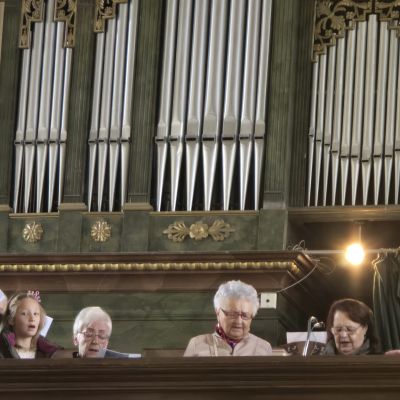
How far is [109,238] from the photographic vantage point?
12992 mm

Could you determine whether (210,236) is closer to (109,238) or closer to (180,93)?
(109,238)

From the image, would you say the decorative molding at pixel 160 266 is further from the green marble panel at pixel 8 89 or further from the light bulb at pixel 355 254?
the green marble panel at pixel 8 89

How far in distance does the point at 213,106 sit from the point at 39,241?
67.2 inches

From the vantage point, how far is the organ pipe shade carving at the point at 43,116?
13391 mm

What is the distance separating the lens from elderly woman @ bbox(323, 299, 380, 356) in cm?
938

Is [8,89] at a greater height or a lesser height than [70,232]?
greater

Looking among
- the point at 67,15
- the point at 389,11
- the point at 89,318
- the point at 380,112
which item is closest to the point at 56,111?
the point at 67,15

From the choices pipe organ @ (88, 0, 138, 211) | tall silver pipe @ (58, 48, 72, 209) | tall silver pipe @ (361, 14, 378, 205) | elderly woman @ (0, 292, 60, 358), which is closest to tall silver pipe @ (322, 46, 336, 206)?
tall silver pipe @ (361, 14, 378, 205)

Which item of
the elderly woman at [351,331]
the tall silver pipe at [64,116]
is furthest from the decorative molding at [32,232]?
the elderly woman at [351,331]

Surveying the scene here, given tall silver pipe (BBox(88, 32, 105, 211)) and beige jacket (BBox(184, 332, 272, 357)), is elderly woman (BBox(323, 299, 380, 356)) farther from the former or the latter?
tall silver pipe (BBox(88, 32, 105, 211))

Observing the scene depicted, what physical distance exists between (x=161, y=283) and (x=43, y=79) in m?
2.08

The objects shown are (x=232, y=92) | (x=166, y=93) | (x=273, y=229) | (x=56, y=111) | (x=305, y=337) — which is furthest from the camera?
(x=56, y=111)

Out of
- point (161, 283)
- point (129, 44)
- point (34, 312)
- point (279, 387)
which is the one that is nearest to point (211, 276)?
point (161, 283)

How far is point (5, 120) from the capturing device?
13617 mm
